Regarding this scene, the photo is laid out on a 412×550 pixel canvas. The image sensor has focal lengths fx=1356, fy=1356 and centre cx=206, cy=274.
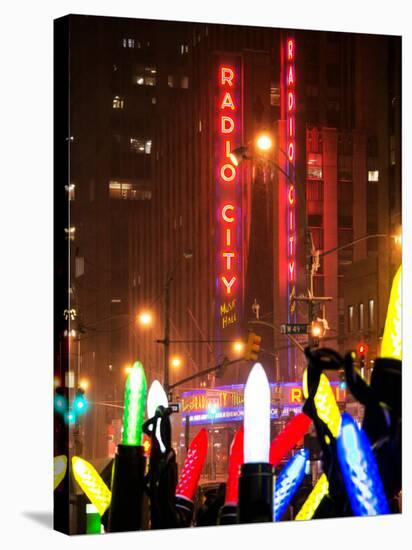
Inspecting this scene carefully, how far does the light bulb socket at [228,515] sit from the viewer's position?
15234 mm

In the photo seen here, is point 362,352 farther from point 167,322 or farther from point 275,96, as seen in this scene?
point 275,96

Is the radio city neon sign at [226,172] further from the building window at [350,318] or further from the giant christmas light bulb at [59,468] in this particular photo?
the giant christmas light bulb at [59,468]

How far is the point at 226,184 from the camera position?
50.5 ft

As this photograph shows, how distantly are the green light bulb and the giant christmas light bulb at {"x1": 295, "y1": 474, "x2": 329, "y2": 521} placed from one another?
208 centimetres

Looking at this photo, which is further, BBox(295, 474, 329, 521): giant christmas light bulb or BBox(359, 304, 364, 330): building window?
BBox(359, 304, 364, 330): building window

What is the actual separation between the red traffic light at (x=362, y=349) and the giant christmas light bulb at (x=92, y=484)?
3263 millimetres

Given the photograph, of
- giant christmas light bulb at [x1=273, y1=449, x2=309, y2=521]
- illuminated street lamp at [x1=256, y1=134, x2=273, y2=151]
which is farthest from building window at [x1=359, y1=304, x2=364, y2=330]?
illuminated street lamp at [x1=256, y1=134, x2=273, y2=151]

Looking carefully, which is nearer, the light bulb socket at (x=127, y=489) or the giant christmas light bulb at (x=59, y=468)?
the giant christmas light bulb at (x=59, y=468)

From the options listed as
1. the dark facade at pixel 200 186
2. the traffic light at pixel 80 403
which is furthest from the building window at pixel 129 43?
the traffic light at pixel 80 403

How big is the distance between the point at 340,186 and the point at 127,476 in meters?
4.15

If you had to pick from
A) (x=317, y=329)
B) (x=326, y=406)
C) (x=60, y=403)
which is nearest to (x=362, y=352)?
(x=317, y=329)

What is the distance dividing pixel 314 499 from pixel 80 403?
3.04 meters

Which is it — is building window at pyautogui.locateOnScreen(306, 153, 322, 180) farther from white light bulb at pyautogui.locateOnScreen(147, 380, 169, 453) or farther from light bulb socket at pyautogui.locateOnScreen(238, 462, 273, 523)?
light bulb socket at pyautogui.locateOnScreen(238, 462, 273, 523)

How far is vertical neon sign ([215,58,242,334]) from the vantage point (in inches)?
600
